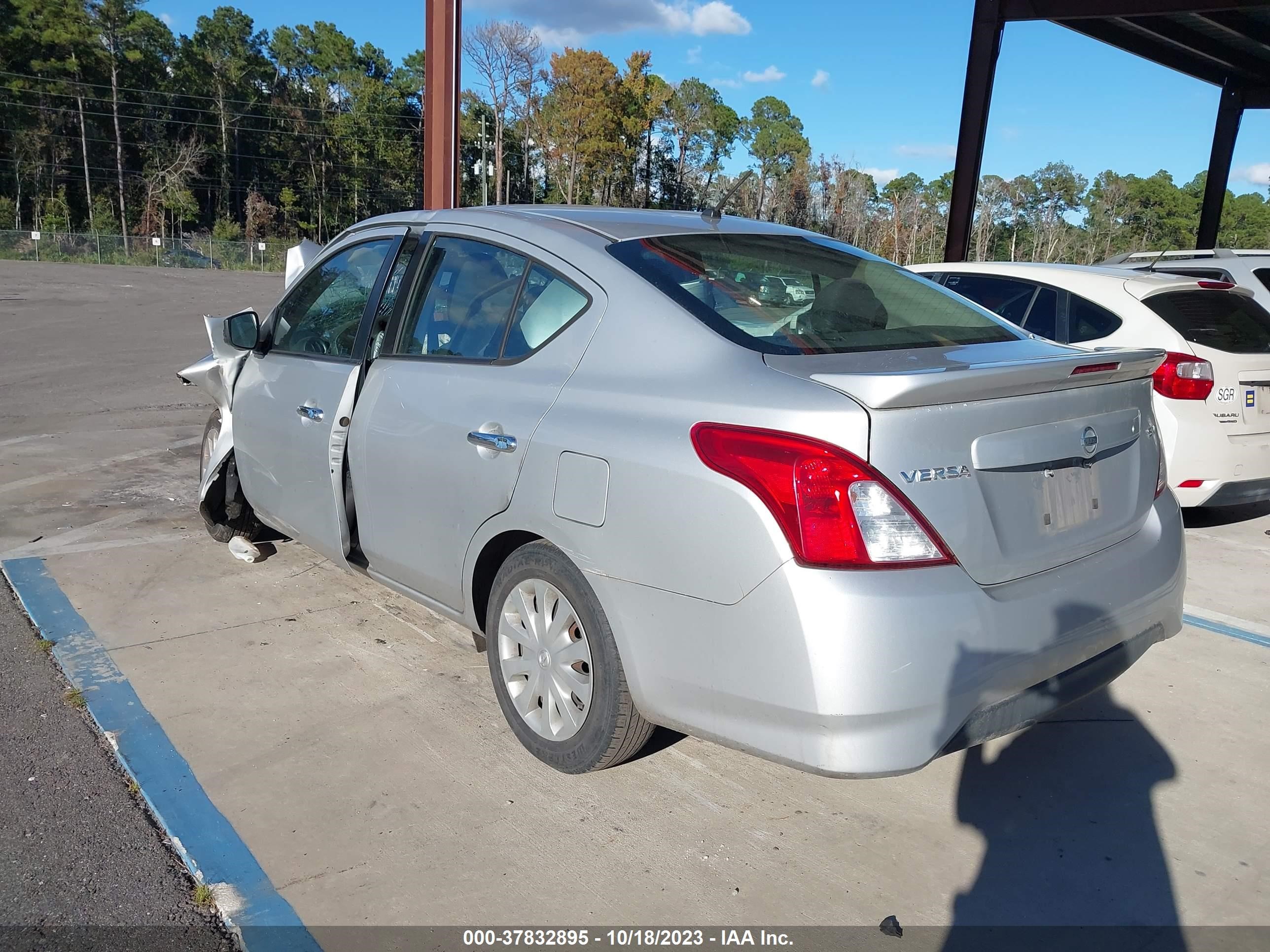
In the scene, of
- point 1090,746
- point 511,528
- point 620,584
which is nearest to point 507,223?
point 511,528

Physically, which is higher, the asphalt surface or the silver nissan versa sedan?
the silver nissan versa sedan

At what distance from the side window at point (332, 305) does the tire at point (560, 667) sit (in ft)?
4.57

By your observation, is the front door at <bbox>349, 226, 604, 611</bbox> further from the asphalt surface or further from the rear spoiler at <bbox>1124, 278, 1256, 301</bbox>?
the rear spoiler at <bbox>1124, 278, 1256, 301</bbox>

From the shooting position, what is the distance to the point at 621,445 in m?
2.71

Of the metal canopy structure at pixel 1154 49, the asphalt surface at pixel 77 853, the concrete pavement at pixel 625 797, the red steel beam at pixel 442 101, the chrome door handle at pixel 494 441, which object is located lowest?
the asphalt surface at pixel 77 853

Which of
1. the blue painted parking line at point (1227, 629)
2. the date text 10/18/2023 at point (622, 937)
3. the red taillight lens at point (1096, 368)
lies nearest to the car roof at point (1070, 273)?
the blue painted parking line at point (1227, 629)

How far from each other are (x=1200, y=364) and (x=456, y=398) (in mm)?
4431

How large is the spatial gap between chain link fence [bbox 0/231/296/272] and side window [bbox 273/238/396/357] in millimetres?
45084

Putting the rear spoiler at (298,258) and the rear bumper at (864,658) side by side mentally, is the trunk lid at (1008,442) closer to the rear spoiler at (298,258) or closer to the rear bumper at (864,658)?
the rear bumper at (864,658)

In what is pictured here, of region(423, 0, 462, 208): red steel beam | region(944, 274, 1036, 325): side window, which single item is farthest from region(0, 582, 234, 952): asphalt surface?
region(423, 0, 462, 208): red steel beam

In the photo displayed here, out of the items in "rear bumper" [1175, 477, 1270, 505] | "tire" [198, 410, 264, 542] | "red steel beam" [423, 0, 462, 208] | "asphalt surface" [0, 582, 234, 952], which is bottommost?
"asphalt surface" [0, 582, 234, 952]

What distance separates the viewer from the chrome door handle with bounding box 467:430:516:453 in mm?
3061

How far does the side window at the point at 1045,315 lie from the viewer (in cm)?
629

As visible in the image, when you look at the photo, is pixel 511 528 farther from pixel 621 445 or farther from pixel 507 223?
pixel 507 223
